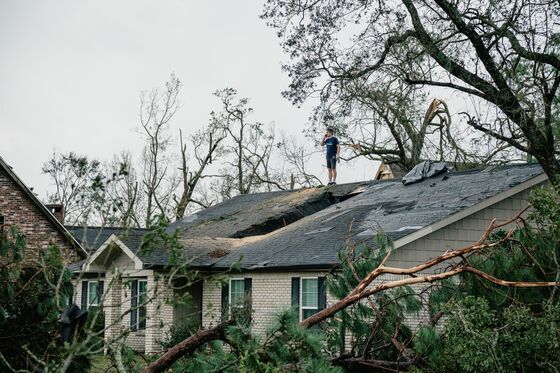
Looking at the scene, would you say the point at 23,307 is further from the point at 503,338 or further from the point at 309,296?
the point at 309,296

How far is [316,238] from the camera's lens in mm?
19688

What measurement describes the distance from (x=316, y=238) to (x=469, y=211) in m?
3.89

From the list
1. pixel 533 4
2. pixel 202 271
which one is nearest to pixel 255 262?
pixel 202 271

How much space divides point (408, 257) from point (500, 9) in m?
5.61

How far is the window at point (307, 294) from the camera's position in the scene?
1858 cm

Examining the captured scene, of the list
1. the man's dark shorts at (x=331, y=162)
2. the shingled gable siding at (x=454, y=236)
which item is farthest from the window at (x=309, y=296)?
the man's dark shorts at (x=331, y=162)

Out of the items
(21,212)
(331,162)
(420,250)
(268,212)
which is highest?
(331,162)

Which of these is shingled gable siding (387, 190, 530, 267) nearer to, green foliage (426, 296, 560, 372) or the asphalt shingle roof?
the asphalt shingle roof

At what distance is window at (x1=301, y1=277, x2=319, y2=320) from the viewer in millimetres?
18653

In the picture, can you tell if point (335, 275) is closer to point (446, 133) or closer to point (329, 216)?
point (329, 216)

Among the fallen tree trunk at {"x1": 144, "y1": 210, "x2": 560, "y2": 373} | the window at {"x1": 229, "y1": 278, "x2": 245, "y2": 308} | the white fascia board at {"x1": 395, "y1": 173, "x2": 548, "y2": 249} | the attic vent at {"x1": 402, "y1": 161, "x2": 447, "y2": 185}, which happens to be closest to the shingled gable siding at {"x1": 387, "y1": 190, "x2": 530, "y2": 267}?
the white fascia board at {"x1": 395, "y1": 173, "x2": 548, "y2": 249}

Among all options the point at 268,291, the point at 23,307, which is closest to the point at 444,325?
the point at 23,307

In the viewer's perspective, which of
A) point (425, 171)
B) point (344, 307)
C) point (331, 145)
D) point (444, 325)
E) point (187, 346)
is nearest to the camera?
point (187, 346)

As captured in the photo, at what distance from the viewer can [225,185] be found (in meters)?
48.8
